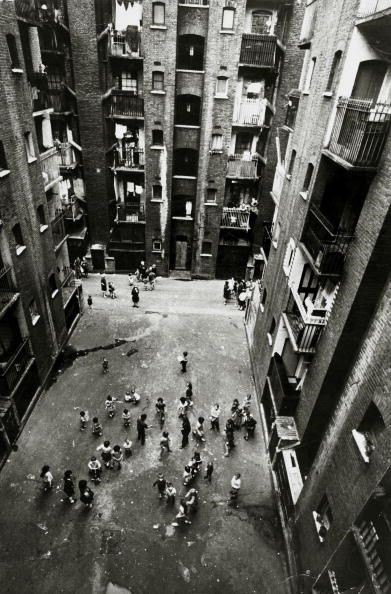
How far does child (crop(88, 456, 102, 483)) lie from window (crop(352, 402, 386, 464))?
1007 centimetres

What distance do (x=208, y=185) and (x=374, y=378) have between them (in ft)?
69.3

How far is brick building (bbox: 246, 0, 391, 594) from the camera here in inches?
349

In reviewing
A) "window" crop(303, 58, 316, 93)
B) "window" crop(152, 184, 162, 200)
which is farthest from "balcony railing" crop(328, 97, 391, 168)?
"window" crop(152, 184, 162, 200)

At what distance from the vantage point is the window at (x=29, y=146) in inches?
645

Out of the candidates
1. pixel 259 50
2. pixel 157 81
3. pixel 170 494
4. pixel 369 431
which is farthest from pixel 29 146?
pixel 369 431

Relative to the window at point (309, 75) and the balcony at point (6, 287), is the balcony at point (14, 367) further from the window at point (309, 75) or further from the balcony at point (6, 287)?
the window at point (309, 75)

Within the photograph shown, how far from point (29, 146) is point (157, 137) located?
11170mm

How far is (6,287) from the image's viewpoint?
15195 mm

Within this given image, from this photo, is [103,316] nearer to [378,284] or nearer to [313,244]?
[313,244]

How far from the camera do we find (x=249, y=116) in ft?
85.4

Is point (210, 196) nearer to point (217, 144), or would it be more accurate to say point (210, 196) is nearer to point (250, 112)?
point (217, 144)

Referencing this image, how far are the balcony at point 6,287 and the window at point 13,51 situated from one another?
8.26 metres

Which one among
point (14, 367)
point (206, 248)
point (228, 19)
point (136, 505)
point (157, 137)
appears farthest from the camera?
point (206, 248)

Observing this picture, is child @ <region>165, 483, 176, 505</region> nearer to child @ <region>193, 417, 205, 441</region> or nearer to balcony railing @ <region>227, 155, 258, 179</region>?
child @ <region>193, 417, 205, 441</region>
